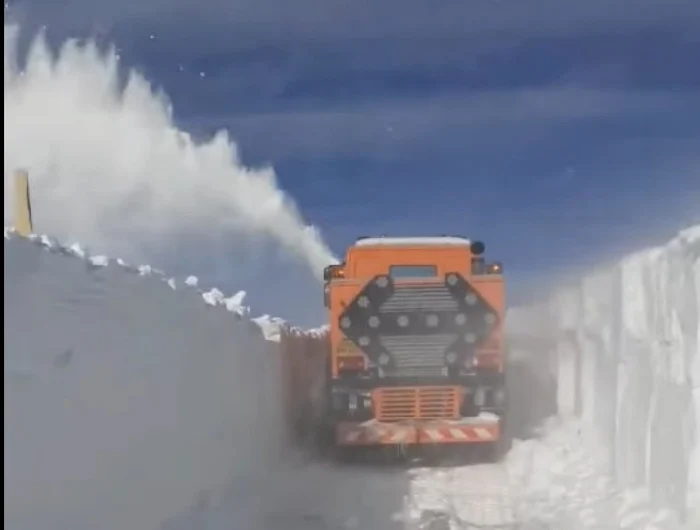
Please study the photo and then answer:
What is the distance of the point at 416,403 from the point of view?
8.97 meters

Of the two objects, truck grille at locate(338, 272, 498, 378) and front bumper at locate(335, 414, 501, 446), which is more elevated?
truck grille at locate(338, 272, 498, 378)

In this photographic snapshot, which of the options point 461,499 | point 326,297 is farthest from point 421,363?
point 461,499

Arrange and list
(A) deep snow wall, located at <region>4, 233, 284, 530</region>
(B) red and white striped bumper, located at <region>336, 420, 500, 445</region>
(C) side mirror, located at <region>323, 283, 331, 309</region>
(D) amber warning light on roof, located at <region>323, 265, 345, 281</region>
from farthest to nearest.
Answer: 1. (D) amber warning light on roof, located at <region>323, 265, 345, 281</region>
2. (C) side mirror, located at <region>323, 283, 331, 309</region>
3. (B) red and white striped bumper, located at <region>336, 420, 500, 445</region>
4. (A) deep snow wall, located at <region>4, 233, 284, 530</region>

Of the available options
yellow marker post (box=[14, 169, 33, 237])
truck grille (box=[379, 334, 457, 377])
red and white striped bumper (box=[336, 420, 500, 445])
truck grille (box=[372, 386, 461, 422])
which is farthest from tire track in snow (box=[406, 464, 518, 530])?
yellow marker post (box=[14, 169, 33, 237])

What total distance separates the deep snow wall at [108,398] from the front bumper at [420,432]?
48.6 inches

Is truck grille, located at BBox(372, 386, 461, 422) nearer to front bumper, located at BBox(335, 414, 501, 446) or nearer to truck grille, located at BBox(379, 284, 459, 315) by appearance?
front bumper, located at BBox(335, 414, 501, 446)

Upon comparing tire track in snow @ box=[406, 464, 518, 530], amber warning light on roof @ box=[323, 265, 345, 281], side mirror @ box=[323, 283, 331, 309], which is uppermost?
amber warning light on roof @ box=[323, 265, 345, 281]

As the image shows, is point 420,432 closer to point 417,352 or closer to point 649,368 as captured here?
point 417,352

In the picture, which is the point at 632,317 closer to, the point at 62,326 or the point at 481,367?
the point at 481,367

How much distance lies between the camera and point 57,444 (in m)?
4.35

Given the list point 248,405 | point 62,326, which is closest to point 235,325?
point 248,405

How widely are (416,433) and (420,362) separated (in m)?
0.58

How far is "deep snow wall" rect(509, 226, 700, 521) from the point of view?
215 inches

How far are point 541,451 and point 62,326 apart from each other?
18.0ft
